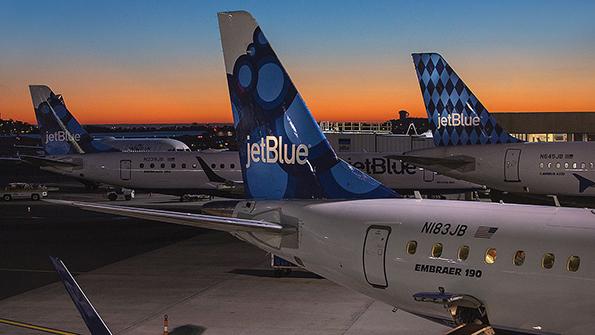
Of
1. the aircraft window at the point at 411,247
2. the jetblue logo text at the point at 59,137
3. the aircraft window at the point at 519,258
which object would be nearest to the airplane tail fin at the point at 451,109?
the aircraft window at the point at 411,247

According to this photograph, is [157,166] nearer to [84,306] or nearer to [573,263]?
[573,263]

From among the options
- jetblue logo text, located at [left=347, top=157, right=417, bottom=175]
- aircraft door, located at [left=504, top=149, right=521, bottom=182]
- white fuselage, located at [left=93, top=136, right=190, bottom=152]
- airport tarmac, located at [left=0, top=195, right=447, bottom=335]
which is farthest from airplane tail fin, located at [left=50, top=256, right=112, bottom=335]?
white fuselage, located at [left=93, top=136, right=190, bottom=152]

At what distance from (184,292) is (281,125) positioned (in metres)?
8.67

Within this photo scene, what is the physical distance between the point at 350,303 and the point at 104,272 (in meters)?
10.6

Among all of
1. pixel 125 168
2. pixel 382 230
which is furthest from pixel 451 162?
pixel 125 168

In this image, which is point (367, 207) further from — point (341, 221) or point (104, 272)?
point (104, 272)

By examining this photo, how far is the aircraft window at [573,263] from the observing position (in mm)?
13758

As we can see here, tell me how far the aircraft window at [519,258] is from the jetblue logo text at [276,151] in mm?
6240

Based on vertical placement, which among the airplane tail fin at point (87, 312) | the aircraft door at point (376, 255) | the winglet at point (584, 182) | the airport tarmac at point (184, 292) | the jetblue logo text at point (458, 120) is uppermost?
the jetblue logo text at point (458, 120)

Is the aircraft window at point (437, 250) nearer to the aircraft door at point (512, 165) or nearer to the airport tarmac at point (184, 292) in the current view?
the airport tarmac at point (184, 292)

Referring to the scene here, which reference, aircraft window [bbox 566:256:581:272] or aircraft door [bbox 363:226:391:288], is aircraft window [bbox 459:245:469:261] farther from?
aircraft window [bbox 566:256:581:272]

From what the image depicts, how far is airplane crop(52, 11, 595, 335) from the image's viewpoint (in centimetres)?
1412

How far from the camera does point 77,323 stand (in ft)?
69.5

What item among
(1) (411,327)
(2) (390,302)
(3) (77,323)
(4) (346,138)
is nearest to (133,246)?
(3) (77,323)
